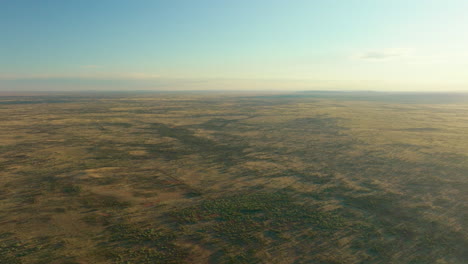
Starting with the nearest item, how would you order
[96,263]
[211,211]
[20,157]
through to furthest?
1. [96,263]
2. [211,211]
3. [20,157]

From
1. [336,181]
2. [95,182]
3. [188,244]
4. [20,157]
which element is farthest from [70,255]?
[20,157]

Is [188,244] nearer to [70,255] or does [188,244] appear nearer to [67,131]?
[70,255]

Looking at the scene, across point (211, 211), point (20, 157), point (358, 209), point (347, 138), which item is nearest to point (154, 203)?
point (211, 211)

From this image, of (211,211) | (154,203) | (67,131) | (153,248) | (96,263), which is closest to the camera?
(96,263)

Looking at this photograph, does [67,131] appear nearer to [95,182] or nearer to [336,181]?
[95,182]

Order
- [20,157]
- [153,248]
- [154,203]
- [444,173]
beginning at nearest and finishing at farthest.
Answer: [153,248] < [154,203] < [444,173] < [20,157]

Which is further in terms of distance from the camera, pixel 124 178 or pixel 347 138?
pixel 347 138

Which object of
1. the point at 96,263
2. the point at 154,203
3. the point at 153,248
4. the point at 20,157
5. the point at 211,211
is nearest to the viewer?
the point at 96,263

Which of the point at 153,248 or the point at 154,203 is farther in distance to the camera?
the point at 154,203

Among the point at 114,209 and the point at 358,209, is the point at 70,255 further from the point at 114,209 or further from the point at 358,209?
the point at 358,209
